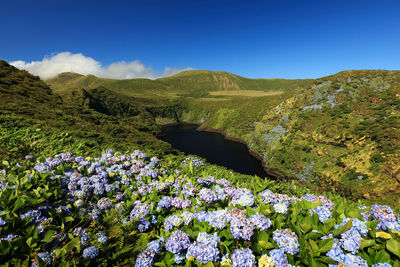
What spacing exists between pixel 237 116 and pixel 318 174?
65008mm

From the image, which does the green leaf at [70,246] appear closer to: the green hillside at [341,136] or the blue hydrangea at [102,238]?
the blue hydrangea at [102,238]

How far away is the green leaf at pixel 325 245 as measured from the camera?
2.45 m

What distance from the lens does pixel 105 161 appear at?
19.6ft

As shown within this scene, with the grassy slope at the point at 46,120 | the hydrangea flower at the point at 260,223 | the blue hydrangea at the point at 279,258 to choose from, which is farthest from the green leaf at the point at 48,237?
the grassy slope at the point at 46,120

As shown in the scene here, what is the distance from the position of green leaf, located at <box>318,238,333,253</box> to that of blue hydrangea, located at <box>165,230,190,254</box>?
6.56 ft

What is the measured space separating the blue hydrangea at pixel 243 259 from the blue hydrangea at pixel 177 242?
761mm

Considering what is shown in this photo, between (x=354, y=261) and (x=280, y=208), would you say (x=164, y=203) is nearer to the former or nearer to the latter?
(x=280, y=208)

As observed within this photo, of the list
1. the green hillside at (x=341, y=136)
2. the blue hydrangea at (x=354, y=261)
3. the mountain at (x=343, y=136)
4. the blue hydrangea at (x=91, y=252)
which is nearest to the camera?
the blue hydrangea at (x=354, y=261)

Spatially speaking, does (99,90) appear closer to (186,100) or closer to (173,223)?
(186,100)

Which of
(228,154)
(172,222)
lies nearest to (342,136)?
(228,154)

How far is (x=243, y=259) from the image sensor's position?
2.42m

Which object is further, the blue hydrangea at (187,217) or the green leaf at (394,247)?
the blue hydrangea at (187,217)

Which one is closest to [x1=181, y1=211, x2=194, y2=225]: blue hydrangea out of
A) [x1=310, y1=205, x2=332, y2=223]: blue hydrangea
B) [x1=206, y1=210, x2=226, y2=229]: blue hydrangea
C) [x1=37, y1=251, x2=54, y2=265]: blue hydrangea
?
[x1=206, y1=210, x2=226, y2=229]: blue hydrangea

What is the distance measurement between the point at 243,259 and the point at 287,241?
0.73m
